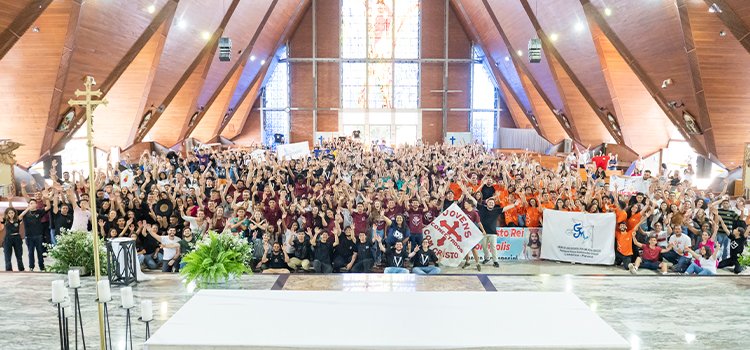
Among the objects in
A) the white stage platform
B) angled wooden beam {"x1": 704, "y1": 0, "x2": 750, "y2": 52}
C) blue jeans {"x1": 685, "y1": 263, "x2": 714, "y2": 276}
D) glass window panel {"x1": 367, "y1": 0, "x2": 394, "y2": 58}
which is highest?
glass window panel {"x1": 367, "y1": 0, "x2": 394, "y2": 58}

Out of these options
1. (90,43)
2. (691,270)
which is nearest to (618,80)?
(691,270)

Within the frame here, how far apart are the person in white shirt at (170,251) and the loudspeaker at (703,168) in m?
17.5

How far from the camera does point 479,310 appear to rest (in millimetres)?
4938

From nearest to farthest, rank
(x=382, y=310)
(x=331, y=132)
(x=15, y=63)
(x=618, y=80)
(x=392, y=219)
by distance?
(x=382, y=310) → (x=392, y=219) → (x=15, y=63) → (x=618, y=80) → (x=331, y=132)

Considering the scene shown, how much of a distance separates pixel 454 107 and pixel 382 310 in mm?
35273

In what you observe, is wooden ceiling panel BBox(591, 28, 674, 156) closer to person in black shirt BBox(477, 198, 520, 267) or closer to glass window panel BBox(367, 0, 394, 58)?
person in black shirt BBox(477, 198, 520, 267)

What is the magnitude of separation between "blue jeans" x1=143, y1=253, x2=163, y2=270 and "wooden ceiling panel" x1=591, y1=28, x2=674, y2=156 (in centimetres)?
1478

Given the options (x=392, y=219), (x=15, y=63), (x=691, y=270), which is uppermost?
(x=15, y=63)

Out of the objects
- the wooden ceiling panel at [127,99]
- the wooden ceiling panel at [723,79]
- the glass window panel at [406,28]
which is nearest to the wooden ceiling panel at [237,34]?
the wooden ceiling panel at [127,99]

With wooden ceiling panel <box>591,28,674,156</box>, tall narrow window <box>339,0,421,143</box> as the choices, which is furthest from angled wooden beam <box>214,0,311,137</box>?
wooden ceiling panel <box>591,28,674,156</box>

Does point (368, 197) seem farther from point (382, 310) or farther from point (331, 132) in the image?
point (331, 132)

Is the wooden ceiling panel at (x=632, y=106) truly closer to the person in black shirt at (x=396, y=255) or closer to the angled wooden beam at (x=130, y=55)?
the person in black shirt at (x=396, y=255)

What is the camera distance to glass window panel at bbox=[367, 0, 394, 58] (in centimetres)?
3844

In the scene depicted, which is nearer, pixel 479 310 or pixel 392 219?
pixel 479 310
